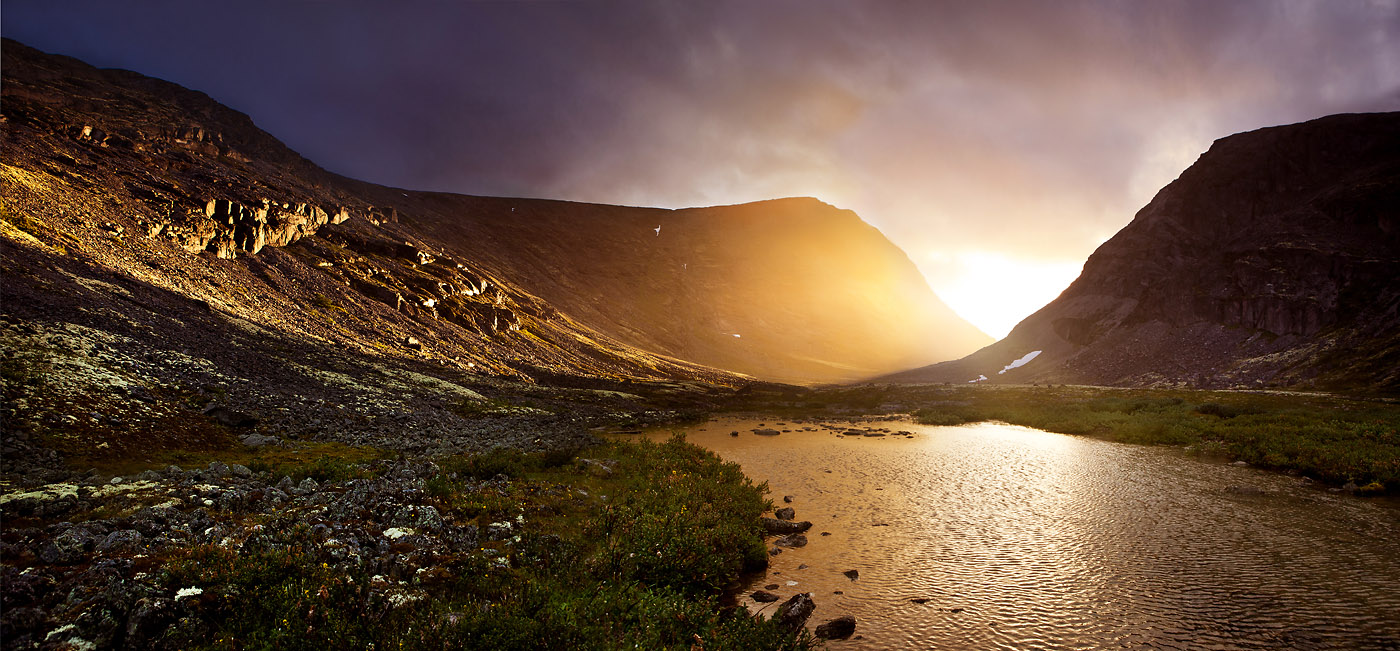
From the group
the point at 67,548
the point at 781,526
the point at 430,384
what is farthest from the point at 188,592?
the point at 430,384

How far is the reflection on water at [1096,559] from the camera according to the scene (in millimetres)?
10688

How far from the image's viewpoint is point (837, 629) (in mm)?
Answer: 10570

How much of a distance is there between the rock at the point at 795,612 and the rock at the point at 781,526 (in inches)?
247

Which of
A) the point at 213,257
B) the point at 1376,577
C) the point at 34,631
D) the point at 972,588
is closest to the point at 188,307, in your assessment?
the point at 213,257

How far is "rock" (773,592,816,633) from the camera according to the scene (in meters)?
10.5

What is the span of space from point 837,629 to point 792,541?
592 cm

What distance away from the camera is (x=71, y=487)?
37.0 feet

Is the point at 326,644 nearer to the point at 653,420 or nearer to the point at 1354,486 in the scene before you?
the point at 1354,486

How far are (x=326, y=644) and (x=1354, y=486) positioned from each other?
34475mm

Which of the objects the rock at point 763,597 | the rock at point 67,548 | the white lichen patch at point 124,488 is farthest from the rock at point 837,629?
the white lichen patch at point 124,488

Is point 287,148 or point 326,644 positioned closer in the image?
point 326,644

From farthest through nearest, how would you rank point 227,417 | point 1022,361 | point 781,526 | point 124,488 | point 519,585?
point 1022,361 → point 227,417 → point 781,526 → point 124,488 → point 519,585

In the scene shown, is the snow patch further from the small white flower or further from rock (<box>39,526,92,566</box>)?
rock (<box>39,526,92,566</box>)

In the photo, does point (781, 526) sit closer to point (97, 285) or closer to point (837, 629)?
point (837, 629)
